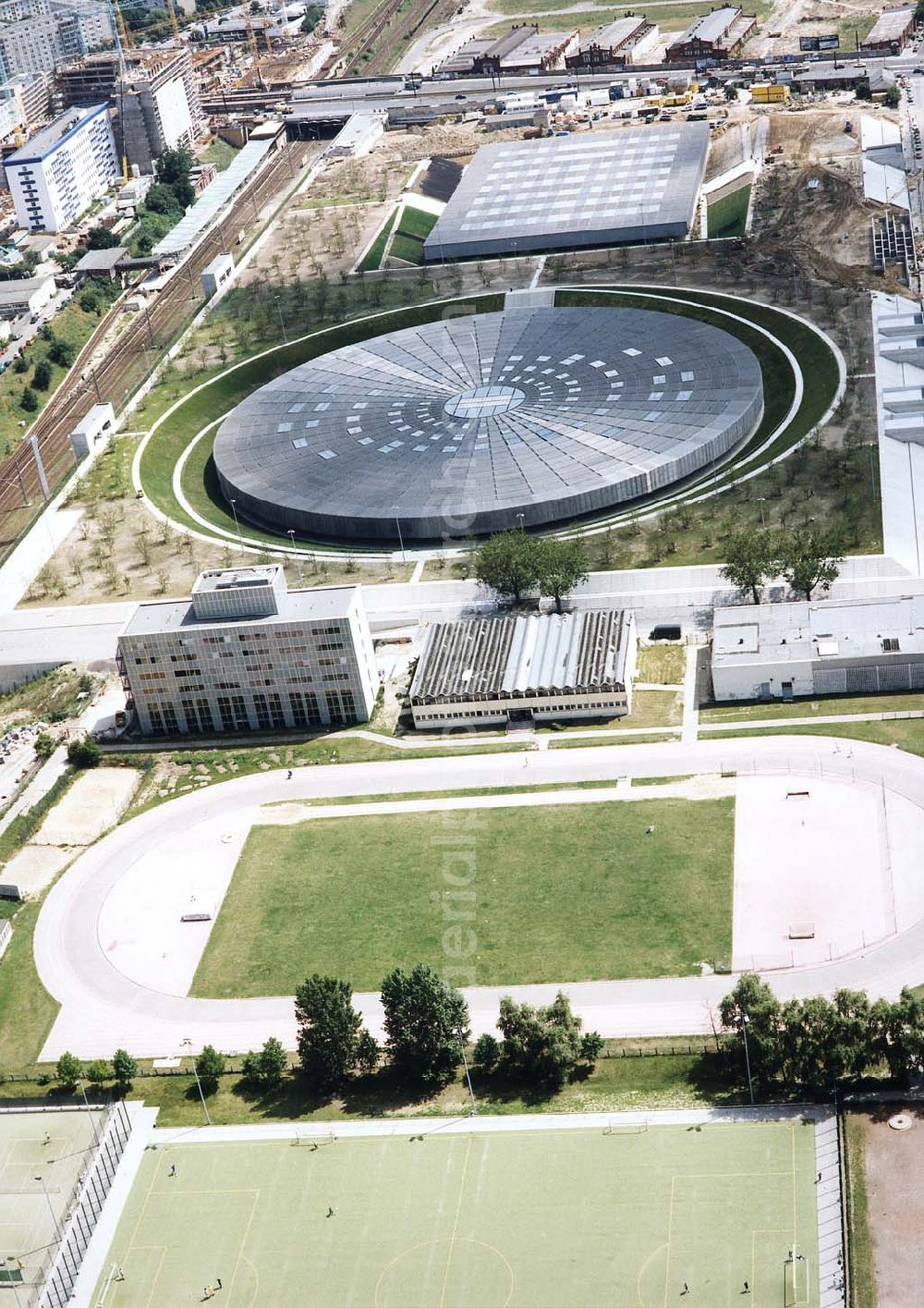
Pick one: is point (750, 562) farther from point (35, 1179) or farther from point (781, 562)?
point (35, 1179)

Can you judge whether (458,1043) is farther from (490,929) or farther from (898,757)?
(898,757)

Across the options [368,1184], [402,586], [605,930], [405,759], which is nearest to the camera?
[368,1184]

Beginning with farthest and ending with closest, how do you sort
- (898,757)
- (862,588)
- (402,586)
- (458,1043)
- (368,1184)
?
(402,586) < (862,588) < (898,757) < (458,1043) < (368,1184)

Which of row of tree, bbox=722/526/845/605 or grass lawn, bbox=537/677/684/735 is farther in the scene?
row of tree, bbox=722/526/845/605

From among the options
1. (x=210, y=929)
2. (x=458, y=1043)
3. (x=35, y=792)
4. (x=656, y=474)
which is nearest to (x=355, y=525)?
(x=656, y=474)

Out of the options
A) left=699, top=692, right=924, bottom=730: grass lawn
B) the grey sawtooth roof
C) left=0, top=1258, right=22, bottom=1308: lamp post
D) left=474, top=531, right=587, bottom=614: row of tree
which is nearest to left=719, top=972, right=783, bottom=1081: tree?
left=699, top=692, right=924, bottom=730: grass lawn

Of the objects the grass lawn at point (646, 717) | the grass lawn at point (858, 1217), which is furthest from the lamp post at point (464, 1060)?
the grass lawn at point (646, 717)

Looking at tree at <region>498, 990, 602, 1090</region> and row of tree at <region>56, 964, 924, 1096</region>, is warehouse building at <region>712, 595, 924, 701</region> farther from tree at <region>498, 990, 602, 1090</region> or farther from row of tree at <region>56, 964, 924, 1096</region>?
tree at <region>498, 990, 602, 1090</region>
